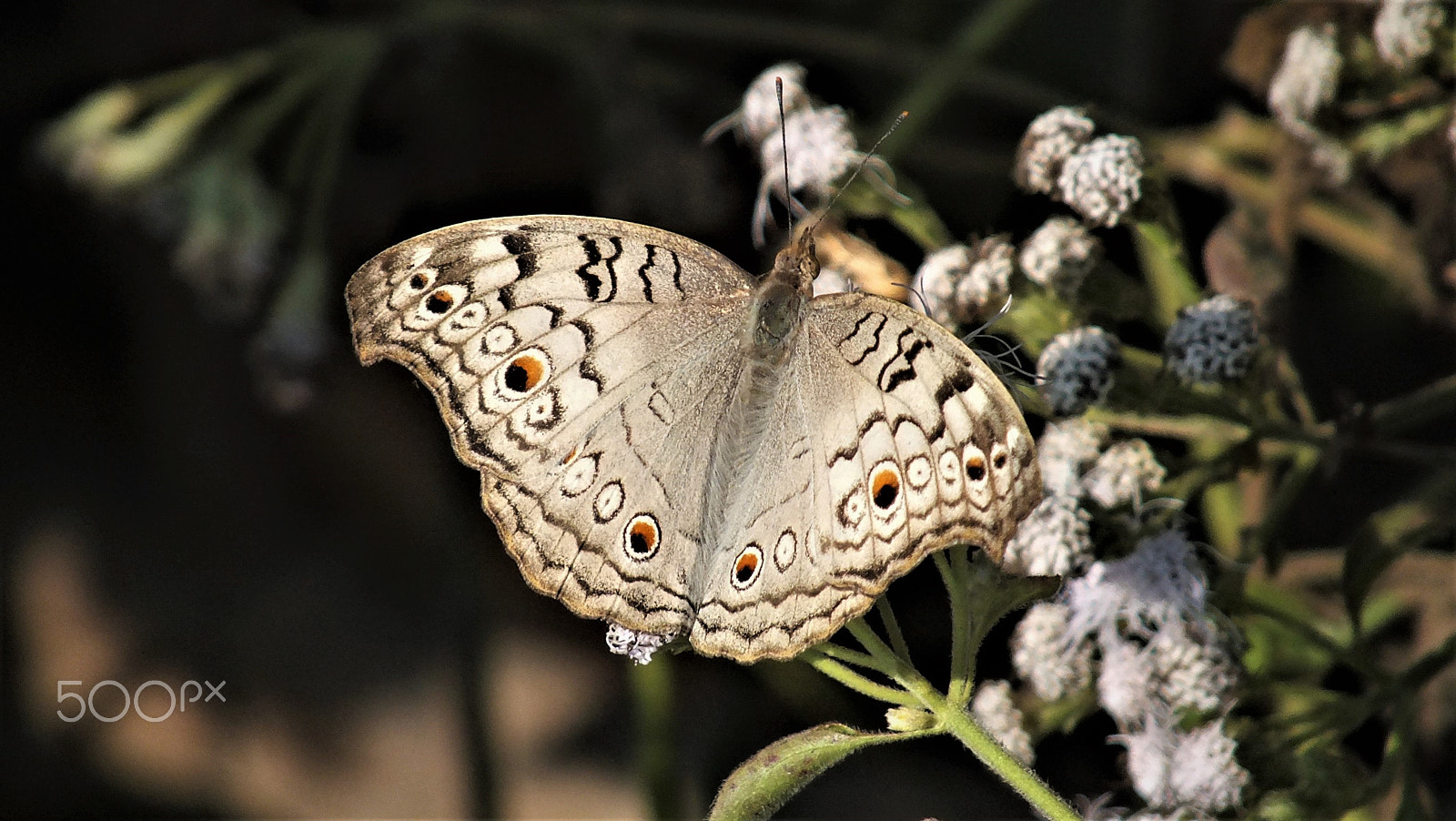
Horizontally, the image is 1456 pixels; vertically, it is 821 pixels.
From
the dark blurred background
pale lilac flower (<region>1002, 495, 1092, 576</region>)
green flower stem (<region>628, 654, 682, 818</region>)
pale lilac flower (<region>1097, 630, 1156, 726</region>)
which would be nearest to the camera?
pale lilac flower (<region>1002, 495, 1092, 576</region>)

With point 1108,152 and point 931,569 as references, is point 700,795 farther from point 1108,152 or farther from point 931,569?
point 1108,152

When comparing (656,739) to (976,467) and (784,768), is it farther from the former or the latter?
(976,467)

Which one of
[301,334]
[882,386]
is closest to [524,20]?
[301,334]

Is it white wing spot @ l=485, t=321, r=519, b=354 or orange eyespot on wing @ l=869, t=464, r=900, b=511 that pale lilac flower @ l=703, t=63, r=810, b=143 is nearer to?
white wing spot @ l=485, t=321, r=519, b=354

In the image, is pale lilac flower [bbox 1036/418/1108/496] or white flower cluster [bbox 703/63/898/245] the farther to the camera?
white flower cluster [bbox 703/63/898/245]

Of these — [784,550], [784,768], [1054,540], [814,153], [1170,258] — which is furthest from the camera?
Answer: [814,153]

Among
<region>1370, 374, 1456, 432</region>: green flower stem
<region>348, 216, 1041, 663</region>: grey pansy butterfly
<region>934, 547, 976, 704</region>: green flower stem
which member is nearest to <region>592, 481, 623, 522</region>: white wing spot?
<region>348, 216, 1041, 663</region>: grey pansy butterfly

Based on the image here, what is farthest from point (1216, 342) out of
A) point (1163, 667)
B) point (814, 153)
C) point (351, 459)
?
point (351, 459)
